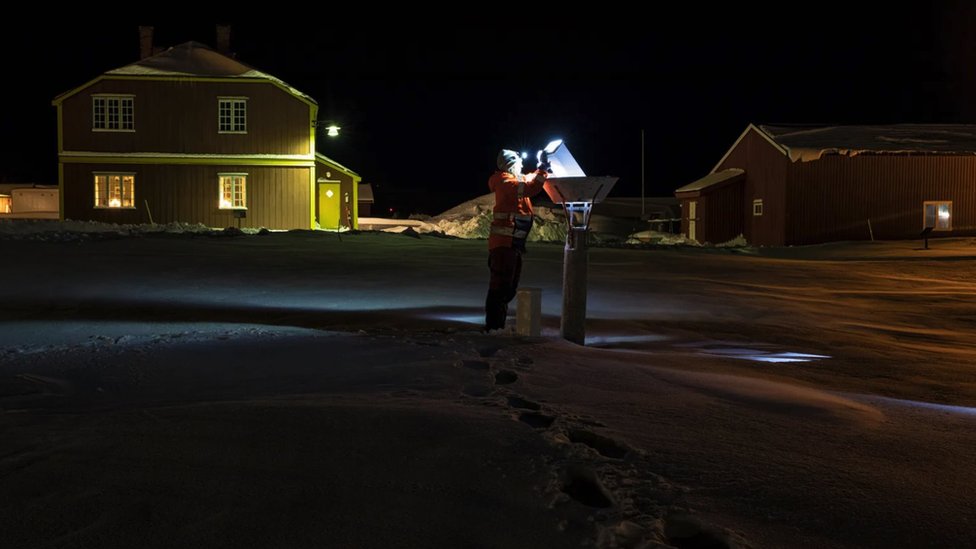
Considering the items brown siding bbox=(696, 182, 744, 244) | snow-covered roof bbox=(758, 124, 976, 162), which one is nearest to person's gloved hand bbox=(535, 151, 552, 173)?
snow-covered roof bbox=(758, 124, 976, 162)

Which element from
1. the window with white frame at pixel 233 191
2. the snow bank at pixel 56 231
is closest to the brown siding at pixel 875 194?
the snow bank at pixel 56 231

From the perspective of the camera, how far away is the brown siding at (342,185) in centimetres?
3775

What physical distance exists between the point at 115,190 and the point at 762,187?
2728 cm

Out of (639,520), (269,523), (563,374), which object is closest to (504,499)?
(639,520)

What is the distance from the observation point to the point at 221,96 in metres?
33.7

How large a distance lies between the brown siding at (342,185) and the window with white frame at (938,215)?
24657 millimetres

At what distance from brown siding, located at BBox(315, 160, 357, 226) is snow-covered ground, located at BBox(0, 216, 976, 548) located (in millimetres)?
27635

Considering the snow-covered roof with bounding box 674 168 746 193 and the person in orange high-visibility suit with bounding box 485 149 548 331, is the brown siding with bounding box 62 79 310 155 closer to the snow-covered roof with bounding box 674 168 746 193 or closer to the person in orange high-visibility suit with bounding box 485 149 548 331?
the snow-covered roof with bounding box 674 168 746 193

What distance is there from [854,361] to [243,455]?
238 inches

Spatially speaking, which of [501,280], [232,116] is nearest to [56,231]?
[232,116]

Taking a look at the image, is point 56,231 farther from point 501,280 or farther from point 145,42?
point 501,280

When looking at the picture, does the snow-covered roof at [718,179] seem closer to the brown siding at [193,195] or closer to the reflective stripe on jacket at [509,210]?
the brown siding at [193,195]

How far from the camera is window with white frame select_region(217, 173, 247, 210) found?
3394 cm

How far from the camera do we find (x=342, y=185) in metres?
38.5
